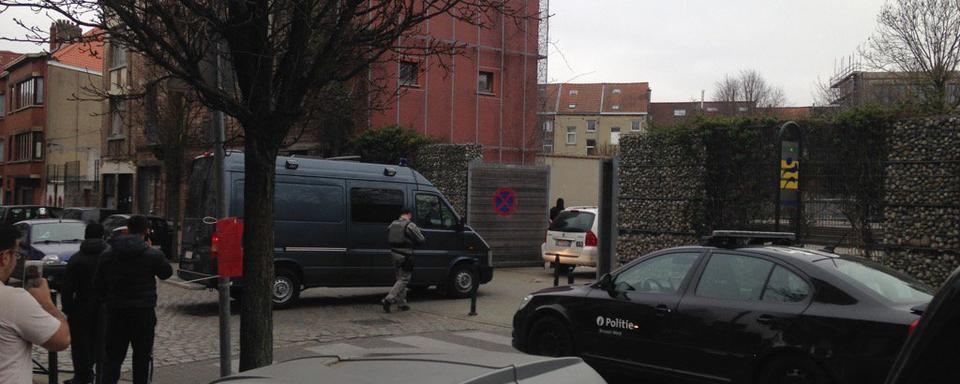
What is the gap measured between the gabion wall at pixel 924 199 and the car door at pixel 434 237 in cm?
781

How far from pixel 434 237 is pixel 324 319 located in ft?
10.1

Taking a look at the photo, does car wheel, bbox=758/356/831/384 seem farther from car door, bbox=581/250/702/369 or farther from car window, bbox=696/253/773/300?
car door, bbox=581/250/702/369

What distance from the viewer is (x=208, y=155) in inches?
540

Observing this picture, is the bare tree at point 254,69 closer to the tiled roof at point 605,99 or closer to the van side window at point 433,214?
the van side window at point 433,214

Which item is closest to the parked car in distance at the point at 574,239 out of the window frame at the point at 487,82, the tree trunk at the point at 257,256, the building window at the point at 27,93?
the window frame at the point at 487,82

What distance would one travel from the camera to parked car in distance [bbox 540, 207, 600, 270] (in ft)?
61.8

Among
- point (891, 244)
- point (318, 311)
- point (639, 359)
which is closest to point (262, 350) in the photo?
point (639, 359)

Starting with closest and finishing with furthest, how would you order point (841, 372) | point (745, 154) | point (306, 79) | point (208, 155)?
point (306, 79) → point (841, 372) → point (208, 155) → point (745, 154)

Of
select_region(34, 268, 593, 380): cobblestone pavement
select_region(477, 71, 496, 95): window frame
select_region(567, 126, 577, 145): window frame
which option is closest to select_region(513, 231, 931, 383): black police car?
select_region(34, 268, 593, 380): cobblestone pavement

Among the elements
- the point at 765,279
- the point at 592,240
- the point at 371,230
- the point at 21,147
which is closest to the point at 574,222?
the point at 592,240

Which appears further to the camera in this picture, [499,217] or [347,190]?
[499,217]

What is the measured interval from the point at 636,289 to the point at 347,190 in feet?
24.4

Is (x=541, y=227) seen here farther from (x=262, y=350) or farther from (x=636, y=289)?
(x=262, y=350)

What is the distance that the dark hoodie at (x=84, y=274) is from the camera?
25.7 feet
